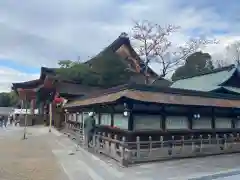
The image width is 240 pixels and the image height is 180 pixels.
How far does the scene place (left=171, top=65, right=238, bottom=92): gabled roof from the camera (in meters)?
20.3

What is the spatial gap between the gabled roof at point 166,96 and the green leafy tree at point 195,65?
74.5 feet

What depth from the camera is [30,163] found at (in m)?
10.5

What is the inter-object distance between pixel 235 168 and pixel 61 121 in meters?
21.0

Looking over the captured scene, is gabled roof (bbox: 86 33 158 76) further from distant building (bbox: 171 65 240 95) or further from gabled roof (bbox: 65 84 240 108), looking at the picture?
gabled roof (bbox: 65 84 240 108)

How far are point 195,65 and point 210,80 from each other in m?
16.9

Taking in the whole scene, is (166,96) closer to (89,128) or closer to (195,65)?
(89,128)

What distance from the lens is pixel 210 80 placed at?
72.2 feet

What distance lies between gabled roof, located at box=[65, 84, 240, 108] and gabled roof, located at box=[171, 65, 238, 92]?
16.5 feet

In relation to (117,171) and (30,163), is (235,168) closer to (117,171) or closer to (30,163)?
(117,171)

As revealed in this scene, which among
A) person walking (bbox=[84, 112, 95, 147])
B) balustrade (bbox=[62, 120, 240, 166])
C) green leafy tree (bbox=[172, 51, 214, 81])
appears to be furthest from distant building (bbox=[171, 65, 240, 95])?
green leafy tree (bbox=[172, 51, 214, 81])

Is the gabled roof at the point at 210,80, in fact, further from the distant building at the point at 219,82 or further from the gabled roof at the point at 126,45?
the gabled roof at the point at 126,45

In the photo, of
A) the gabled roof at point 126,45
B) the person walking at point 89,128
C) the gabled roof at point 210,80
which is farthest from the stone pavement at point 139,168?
the gabled roof at point 126,45

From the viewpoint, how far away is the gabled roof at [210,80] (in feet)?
66.7

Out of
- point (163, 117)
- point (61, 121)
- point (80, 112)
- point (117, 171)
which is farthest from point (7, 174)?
point (61, 121)
